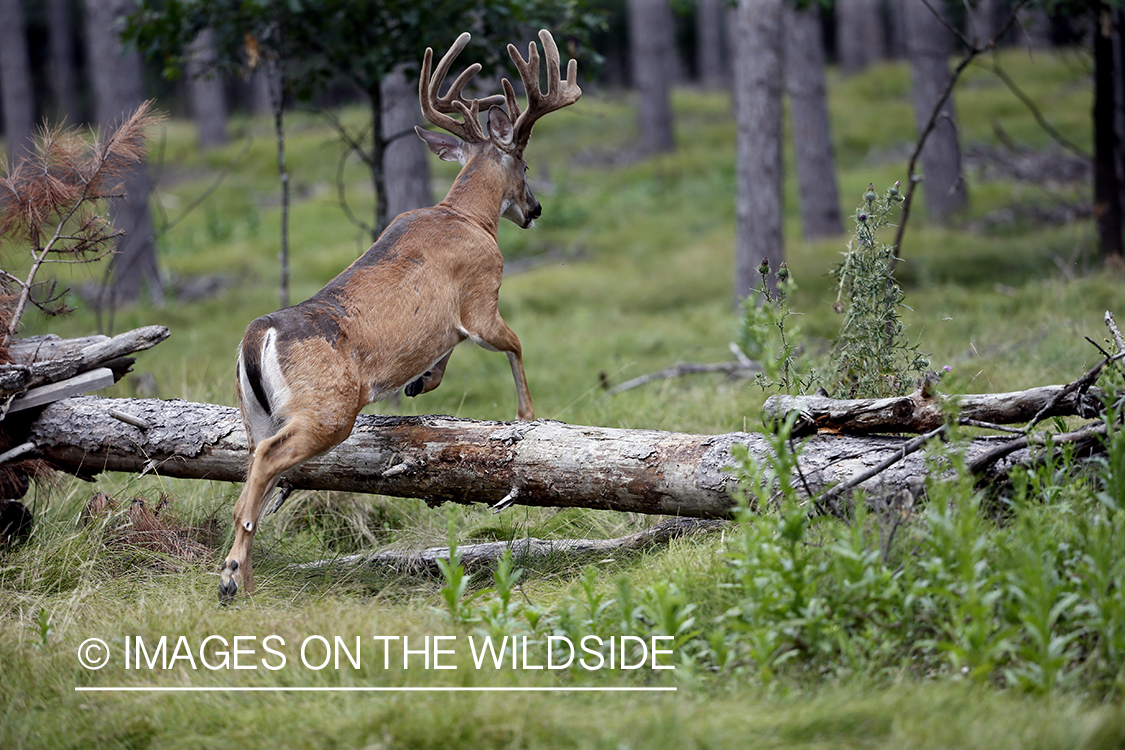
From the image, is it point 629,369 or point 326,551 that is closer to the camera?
point 326,551

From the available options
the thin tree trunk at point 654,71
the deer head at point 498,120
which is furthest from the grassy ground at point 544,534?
the thin tree trunk at point 654,71

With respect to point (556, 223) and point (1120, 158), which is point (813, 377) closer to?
point (1120, 158)

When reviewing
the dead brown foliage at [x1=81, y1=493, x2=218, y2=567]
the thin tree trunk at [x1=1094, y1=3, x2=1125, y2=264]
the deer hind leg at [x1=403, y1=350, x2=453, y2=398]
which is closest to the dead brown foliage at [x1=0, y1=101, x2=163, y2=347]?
the dead brown foliage at [x1=81, y1=493, x2=218, y2=567]

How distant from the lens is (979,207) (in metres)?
14.3

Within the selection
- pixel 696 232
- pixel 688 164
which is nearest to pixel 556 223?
pixel 696 232

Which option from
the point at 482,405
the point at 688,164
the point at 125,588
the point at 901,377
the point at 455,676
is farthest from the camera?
the point at 688,164

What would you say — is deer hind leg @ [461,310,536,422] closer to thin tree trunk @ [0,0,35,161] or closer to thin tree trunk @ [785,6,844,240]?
thin tree trunk @ [785,6,844,240]

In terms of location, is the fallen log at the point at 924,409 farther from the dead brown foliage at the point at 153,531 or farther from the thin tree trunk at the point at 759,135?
the thin tree trunk at the point at 759,135

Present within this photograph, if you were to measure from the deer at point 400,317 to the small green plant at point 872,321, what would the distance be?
62.4 inches

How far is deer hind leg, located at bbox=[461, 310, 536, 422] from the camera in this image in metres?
4.73

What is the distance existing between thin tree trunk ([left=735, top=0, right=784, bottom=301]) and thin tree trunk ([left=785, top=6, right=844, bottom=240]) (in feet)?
12.6

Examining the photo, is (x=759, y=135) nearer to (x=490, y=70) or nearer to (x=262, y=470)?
(x=490, y=70)

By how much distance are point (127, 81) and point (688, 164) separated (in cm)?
1063

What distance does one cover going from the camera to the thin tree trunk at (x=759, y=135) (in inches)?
337
